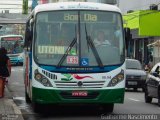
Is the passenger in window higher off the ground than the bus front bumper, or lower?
higher

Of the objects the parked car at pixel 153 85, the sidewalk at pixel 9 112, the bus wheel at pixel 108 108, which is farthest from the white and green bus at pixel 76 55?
the parked car at pixel 153 85

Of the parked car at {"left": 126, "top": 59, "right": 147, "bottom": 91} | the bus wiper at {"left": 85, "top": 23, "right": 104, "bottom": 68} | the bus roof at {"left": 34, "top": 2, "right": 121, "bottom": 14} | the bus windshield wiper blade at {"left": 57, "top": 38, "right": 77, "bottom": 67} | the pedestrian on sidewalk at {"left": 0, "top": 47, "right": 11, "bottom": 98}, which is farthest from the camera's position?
the parked car at {"left": 126, "top": 59, "right": 147, "bottom": 91}

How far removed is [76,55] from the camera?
15.7m

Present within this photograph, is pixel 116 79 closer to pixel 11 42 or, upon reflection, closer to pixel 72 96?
pixel 72 96

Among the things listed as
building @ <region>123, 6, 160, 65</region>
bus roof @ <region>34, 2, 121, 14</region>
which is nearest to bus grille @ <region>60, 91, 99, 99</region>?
bus roof @ <region>34, 2, 121, 14</region>

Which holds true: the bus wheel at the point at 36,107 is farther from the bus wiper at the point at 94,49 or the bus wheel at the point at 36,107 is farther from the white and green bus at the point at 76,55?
the bus wiper at the point at 94,49

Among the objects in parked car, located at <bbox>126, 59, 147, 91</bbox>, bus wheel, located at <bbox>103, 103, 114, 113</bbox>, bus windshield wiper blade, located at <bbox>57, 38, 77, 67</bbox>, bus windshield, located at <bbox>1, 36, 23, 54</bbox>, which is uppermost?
bus windshield wiper blade, located at <bbox>57, 38, 77, 67</bbox>

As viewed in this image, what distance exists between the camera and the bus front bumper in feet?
50.4

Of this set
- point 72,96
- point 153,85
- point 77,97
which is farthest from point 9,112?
point 153,85

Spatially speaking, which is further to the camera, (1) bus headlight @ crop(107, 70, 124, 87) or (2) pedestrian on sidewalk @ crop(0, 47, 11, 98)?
(2) pedestrian on sidewalk @ crop(0, 47, 11, 98)

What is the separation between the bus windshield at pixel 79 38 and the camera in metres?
15.7

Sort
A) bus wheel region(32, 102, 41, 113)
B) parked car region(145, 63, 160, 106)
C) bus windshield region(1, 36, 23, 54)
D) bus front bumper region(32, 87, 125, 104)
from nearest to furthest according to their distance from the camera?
bus front bumper region(32, 87, 125, 104) → bus wheel region(32, 102, 41, 113) → parked car region(145, 63, 160, 106) → bus windshield region(1, 36, 23, 54)

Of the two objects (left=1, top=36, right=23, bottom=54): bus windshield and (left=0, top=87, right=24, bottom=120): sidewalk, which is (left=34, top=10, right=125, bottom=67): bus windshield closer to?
(left=0, top=87, right=24, bottom=120): sidewalk

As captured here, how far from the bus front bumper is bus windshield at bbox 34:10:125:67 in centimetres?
73
